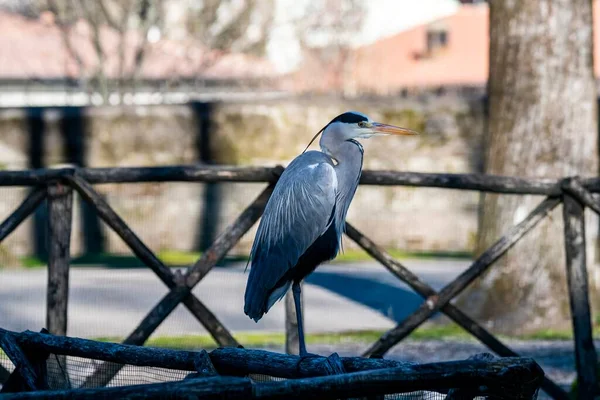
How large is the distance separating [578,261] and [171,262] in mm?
3810

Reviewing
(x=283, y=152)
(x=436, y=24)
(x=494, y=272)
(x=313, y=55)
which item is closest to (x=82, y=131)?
(x=283, y=152)

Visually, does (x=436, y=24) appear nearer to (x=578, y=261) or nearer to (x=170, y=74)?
(x=170, y=74)

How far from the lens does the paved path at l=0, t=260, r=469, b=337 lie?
307 inches

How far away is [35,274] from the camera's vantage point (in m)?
9.06

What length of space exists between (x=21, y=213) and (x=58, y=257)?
1.08 feet

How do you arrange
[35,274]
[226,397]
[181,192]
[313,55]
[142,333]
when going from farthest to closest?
[313,55]
[181,192]
[35,274]
[142,333]
[226,397]

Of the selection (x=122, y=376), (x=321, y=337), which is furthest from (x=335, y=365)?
(x=321, y=337)

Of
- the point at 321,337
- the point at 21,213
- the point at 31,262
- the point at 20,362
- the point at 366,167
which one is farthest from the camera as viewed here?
the point at 366,167

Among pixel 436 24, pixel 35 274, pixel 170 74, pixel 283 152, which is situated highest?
pixel 436 24

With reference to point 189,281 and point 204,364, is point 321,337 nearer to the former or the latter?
point 189,281

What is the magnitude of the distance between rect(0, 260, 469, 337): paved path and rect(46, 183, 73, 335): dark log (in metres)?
1.74

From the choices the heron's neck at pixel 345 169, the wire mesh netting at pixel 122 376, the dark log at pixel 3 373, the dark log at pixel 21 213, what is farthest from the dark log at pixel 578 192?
the dark log at pixel 3 373

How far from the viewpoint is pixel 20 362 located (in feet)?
13.0

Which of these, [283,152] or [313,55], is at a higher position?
[313,55]
